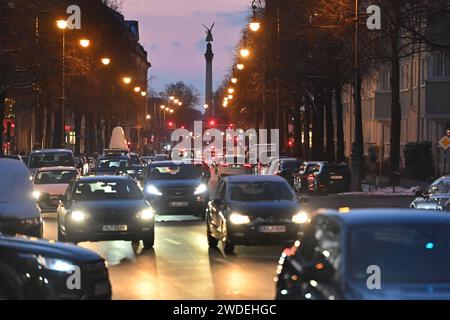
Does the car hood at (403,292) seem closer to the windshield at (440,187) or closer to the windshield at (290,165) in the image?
the windshield at (440,187)

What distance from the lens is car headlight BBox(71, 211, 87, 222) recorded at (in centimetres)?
2055

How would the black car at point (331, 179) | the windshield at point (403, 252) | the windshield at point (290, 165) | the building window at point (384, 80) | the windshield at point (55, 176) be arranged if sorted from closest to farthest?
the windshield at point (403, 252) → the windshield at point (55, 176) → the black car at point (331, 179) → the windshield at point (290, 165) → the building window at point (384, 80)

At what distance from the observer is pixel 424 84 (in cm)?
5616

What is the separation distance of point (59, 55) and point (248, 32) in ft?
101

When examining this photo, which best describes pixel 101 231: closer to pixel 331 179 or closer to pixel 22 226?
pixel 22 226

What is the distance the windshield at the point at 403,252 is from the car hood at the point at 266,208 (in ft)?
37.7

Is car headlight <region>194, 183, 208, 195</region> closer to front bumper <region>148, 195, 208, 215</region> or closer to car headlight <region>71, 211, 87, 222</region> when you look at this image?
front bumper <region>148, 195, 208, 215</region>

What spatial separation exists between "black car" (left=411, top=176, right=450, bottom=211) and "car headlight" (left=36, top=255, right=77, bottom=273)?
48.2ft

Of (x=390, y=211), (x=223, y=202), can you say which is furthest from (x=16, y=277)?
(x=223, y=202)

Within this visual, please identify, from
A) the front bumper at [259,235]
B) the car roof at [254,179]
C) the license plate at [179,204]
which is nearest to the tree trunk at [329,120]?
the license plate at [179,204]

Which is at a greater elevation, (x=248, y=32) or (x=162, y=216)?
(x=248, y=32)

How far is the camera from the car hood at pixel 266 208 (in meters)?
19.6

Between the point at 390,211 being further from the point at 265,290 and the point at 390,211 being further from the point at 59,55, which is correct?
the point at 59,55

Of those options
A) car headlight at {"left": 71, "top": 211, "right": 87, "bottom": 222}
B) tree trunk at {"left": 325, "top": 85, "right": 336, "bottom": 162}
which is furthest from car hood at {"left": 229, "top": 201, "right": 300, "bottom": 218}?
tree trunk at {"left": 325, "top": 85, "right": 336, "bottom": 162}
